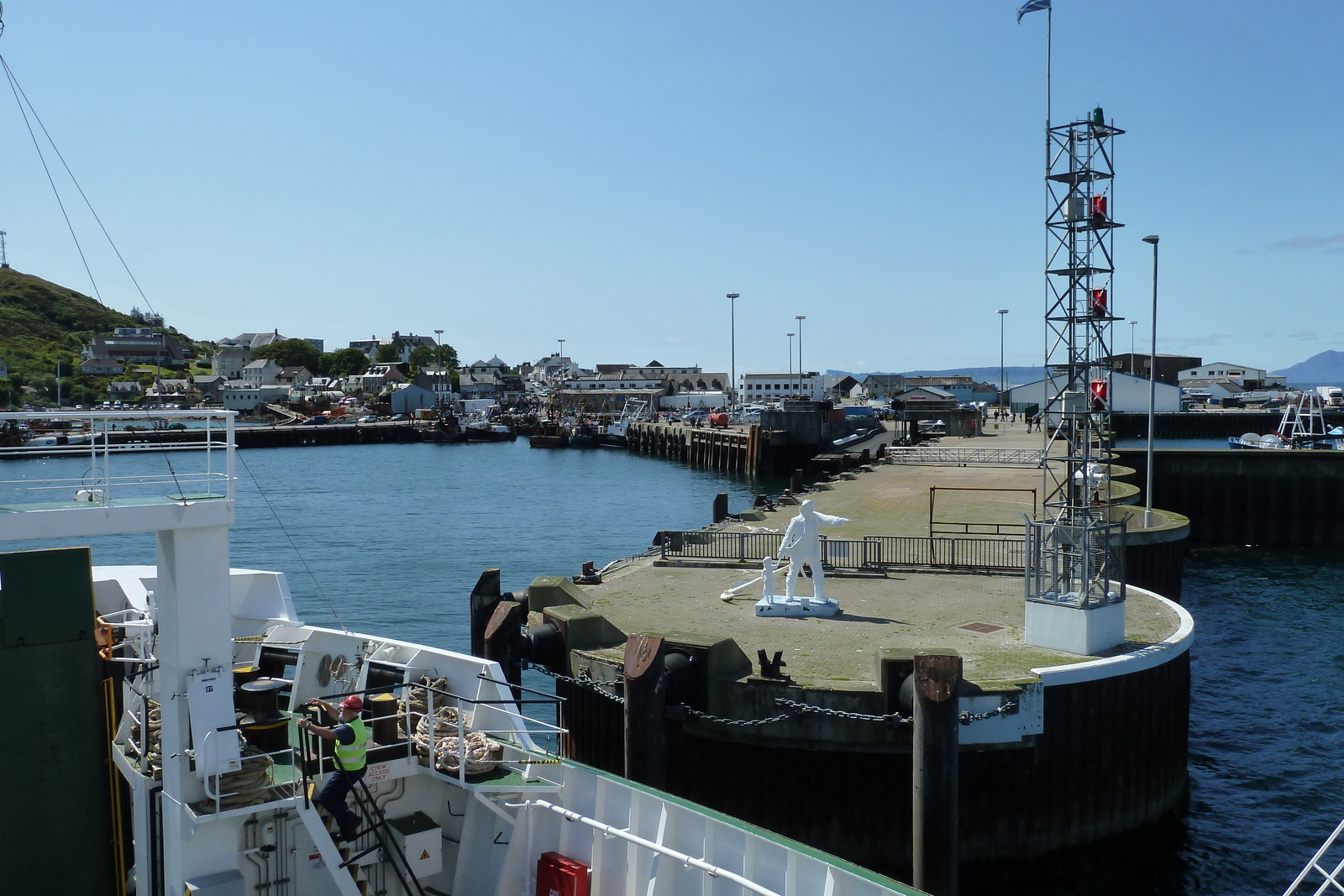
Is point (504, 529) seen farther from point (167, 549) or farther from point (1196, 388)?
point (1196, 388)

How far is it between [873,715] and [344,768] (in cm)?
812

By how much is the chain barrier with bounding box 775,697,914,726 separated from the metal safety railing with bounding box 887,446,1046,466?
139ft

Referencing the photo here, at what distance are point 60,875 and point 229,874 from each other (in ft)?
8.75

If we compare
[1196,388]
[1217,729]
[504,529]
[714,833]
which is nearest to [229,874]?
[714,833]

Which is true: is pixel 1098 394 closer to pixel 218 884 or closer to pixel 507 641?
pixel 507 641

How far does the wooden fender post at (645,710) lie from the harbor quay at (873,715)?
2 centimetres

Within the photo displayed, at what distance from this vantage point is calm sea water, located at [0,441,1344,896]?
17.3 m

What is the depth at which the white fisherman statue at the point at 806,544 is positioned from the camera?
64.2 feet

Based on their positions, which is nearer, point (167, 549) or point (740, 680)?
point (167, 549)

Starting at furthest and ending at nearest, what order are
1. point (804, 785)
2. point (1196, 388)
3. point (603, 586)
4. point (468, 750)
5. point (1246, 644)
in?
point (1196, 388) < point (1246, 644) < point (603, 586) < point (804, 785) < point (468, 750)

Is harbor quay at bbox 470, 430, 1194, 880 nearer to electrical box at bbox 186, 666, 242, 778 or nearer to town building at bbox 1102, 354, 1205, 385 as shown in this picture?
electrical box at bbox 186, 666, 242, 778

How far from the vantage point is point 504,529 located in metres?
57.2

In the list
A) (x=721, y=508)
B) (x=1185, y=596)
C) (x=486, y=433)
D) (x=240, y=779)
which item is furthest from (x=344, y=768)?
(x=486, y=433)

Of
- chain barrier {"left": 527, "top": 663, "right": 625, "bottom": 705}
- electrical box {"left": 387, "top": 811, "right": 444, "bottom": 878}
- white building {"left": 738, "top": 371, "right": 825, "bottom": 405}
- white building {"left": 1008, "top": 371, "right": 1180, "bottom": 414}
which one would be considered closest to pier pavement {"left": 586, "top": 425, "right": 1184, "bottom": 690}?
chain barrier {"left": 527, "top": 663, "right": 625, "bottom": 705}
